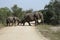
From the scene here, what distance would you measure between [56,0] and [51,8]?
11.1ft

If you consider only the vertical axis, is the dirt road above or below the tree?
below

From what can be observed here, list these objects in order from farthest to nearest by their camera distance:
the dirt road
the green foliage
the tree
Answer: the tree, the green foliage, the dirt road

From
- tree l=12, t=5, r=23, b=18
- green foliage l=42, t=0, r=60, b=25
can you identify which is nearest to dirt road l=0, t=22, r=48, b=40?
green foliage l=42, t=0, r=60, b=25

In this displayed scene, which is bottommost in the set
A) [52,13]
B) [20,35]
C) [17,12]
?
[20,35]

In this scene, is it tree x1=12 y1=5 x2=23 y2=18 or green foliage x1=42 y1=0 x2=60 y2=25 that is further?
tree x1=12 y1=5 x2=23 y2=18

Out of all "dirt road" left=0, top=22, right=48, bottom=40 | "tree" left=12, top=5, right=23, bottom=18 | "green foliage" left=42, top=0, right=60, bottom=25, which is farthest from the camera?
"tree" left=12, top=5, right=23, bottom=18

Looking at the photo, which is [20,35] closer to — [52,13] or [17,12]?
[52,13]

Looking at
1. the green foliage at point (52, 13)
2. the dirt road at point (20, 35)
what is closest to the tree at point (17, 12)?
the green foliage at point (52, 13)

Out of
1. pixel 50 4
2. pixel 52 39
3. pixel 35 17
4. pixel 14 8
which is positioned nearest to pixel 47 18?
pixel 50 4

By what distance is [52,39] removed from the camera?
13727mm

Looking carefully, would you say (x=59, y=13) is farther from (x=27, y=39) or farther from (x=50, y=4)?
(x=27, y=39)

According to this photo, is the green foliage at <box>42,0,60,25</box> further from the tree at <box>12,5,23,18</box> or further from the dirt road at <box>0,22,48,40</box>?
the tree at <box>12,5,23,18</box>

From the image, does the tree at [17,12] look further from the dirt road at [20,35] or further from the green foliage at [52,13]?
the dirt road at [20,35]

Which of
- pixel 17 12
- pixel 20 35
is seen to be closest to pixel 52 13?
pixel 20 35
